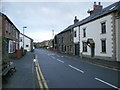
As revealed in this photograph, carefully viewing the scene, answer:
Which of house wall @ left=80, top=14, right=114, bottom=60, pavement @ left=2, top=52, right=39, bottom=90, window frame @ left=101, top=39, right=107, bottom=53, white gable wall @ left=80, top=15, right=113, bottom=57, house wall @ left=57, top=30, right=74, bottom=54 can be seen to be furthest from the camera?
house wall @ left=57, top=30, right=74, bottom=54

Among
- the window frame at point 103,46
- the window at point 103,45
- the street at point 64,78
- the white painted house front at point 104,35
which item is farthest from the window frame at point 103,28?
the street at point 64,78

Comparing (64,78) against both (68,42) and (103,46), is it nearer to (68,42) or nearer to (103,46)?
(103,46)

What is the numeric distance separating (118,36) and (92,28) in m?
7.24

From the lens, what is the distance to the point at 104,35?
2100cm

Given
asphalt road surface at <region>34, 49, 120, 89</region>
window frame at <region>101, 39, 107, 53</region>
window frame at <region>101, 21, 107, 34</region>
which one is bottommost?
asphalt road surface at <region>34, 49, 120, 89</region>

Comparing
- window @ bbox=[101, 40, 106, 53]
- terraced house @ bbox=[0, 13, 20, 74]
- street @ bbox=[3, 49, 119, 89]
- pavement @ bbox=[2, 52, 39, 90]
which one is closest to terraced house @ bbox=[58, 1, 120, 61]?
window @ bbox=[101, 40, 106, 53]

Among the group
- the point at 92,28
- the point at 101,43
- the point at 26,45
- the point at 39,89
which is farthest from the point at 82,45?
the point at 26,45

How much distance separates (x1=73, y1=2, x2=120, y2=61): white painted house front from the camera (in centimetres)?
1850

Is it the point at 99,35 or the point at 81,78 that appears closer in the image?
the point at 81,78

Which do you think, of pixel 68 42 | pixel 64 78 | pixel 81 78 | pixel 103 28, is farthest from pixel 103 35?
pixel 68 42

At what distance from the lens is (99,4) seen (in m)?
33.5

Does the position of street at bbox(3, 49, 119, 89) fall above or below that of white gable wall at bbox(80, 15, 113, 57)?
below

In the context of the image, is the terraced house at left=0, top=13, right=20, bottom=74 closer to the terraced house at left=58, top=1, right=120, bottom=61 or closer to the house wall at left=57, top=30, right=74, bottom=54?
the terraced house at left=58, top=1, right=120, bottom=61

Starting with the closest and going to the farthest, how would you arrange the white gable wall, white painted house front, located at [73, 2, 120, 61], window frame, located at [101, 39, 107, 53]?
1. white painted house front, located at [73, 2, 120, 61]
2. the white gable wall
3. window frame, located at [101, 39, 107, 53]
